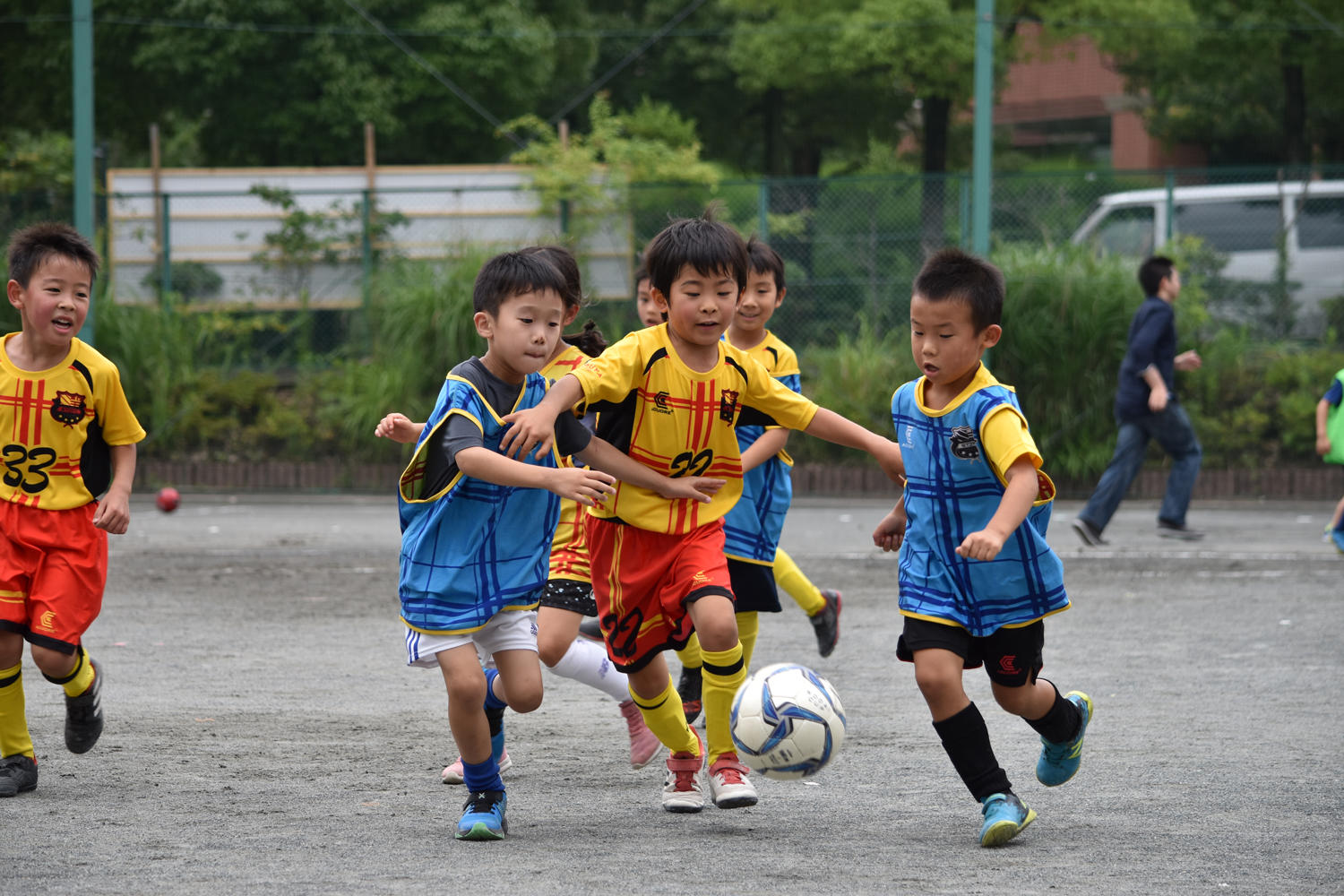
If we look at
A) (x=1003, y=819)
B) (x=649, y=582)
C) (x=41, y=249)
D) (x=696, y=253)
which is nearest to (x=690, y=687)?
(x=649, y=582)

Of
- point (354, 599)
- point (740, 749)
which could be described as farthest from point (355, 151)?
point (740, 749)

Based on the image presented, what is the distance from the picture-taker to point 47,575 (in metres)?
4.75

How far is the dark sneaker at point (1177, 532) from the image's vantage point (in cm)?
1140

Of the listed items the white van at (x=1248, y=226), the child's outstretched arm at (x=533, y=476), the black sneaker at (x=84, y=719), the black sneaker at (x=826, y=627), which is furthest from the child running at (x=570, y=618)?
the white van at (x=1248, y=226)

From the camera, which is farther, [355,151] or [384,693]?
[355,151]

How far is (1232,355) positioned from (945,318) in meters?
11.4

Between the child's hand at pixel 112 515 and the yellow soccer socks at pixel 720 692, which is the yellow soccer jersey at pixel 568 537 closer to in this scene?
the yellow soccer socks at pixel 720 692

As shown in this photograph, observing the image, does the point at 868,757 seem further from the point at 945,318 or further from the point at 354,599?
the point at 354,599

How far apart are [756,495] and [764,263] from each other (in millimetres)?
974

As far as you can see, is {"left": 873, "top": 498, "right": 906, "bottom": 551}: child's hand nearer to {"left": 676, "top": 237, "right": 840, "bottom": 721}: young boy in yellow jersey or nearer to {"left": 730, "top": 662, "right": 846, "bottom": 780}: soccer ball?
{"left": 730, "top": 662, "right": 846, "bottom": 780}: soccer ball

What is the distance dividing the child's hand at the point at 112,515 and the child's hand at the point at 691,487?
1.70 metres

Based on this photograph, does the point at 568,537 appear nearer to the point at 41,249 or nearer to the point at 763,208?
the point at 41,249

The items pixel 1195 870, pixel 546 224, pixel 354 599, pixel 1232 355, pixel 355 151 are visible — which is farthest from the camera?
pixel 355 151

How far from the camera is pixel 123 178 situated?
684 inches
